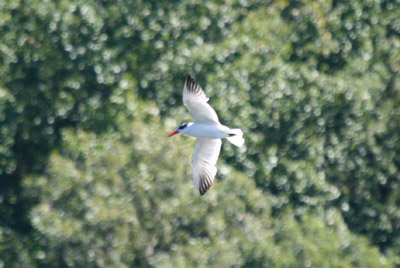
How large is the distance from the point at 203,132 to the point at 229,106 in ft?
15.9

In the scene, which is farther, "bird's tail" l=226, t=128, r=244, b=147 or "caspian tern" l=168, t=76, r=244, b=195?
"bird's tail" l=226, t=128, r=244, b=147

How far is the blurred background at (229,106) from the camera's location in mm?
17844

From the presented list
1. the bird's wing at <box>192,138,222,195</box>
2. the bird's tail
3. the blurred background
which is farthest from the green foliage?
the bird's tail

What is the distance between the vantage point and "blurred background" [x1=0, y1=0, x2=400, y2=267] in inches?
703

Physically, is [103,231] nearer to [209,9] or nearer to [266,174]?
[266,174]

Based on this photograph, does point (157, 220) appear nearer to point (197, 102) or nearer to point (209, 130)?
point (209, 130)

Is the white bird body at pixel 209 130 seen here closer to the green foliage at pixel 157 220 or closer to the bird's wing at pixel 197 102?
the bird's wing at pixel 197 102

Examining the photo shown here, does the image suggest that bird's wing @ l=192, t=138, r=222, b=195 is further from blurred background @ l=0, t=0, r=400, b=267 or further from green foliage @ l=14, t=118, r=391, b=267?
blurred background @ l=0, t=0, r=400, b=267

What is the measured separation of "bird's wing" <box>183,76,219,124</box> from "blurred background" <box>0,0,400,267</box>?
2.96 meters

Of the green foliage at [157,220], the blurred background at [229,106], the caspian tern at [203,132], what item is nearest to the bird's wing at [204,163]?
the caspian tern at [203,132]

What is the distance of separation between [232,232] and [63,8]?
5491 millimetres

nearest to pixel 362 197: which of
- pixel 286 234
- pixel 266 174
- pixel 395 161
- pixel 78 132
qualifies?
pixel 395 161

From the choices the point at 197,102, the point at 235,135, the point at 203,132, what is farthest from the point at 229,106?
the point at 197,102

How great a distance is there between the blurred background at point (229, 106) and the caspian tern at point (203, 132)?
219cm
